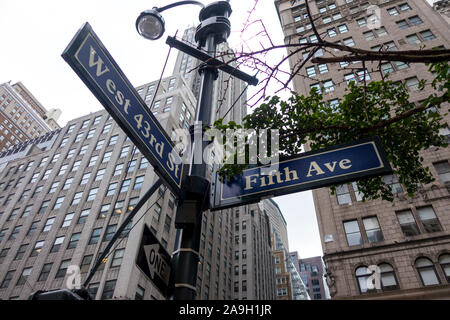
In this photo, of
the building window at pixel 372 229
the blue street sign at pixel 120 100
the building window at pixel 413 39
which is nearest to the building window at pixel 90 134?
the building window at pixel 372 229

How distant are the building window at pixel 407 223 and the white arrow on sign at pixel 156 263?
20270mm

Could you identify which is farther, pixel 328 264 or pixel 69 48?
pixel 328 264

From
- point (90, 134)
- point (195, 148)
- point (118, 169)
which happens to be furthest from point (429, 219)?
point (90, 134)

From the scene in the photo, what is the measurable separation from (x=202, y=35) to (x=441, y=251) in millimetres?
19527

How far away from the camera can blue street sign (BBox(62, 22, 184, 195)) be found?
2.54 m

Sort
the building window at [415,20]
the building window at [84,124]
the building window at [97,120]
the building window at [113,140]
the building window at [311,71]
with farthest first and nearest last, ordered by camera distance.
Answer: the building window at [84,124] → the building window at [97,120] → the building window at [113,140] → the building window at [311,71] → the building window at [415,20]

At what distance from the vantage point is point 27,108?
113375 mm

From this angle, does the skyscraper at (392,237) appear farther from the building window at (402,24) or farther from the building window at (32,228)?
the building window at (32,228)

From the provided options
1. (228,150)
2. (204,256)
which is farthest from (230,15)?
(204,256)

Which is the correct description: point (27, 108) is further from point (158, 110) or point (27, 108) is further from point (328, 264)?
point (328, 264)

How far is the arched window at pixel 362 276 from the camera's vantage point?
58.3 feet

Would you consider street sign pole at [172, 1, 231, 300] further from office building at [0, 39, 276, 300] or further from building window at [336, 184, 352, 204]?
office building at [0, 39, 276, 300]

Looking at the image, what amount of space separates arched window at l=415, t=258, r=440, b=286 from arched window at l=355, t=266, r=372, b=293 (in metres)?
2.74

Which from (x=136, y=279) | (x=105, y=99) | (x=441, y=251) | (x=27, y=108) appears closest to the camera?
(x=105, y=99)
